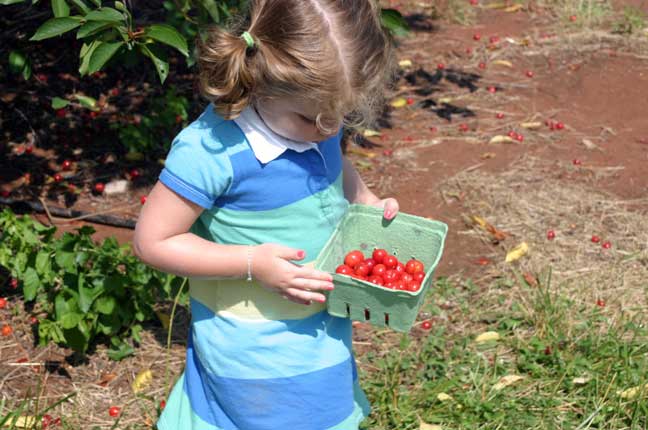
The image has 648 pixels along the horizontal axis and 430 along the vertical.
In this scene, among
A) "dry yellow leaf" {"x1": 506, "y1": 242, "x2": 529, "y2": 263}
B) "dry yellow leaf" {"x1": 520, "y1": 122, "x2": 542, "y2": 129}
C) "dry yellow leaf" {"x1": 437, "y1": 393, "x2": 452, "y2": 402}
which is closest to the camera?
"dry yellow leaf" {"x1": 437, "y1": 393, "x2": 452, "y2": 402}

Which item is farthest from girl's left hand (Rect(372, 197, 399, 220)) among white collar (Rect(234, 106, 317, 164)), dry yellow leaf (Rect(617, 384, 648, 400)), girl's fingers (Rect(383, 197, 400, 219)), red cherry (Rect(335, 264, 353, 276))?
dry yellow leaf (Rect(617, 384, 648, 400))

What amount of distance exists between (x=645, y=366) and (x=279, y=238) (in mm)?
1700

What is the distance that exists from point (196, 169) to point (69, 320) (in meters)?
1.45

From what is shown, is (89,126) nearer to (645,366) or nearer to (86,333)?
(86,333)

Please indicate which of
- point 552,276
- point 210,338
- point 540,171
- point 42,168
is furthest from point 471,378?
point 42,168

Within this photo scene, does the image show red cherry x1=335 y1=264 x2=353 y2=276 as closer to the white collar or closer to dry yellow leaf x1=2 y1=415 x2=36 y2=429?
the white collar

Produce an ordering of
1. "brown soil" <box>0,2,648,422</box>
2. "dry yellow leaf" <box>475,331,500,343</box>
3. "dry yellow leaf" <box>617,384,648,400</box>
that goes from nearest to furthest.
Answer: "dry yellow leaf" <box>617,384,648,400</box>
"dry yellow leaf" <box>475,331,500,343</box>
"brown soil" <box>0,2,648,422</box>

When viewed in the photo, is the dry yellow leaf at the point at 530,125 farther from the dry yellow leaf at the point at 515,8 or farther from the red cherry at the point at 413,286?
the red cherry at the point at 413,286

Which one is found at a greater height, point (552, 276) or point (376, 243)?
point (376, 243)

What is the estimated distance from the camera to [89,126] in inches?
199

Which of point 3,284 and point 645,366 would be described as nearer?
point 645,366

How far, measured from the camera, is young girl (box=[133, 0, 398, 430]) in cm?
188

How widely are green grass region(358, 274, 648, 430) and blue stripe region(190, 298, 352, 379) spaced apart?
81cm

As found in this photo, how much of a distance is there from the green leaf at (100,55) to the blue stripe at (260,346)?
77cm
